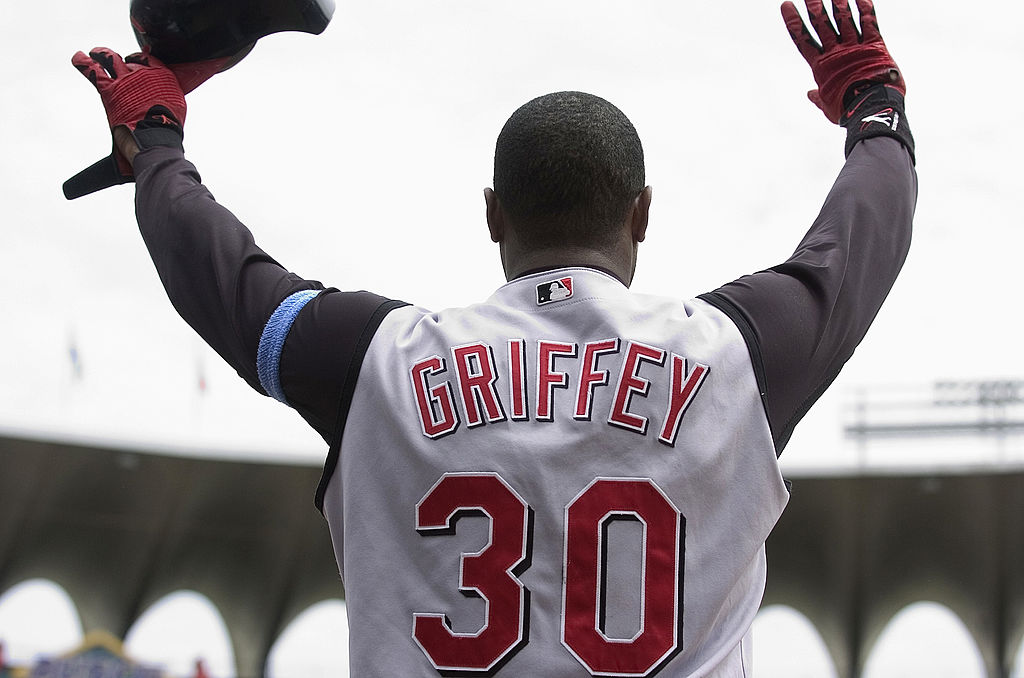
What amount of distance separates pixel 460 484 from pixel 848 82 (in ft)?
3.02

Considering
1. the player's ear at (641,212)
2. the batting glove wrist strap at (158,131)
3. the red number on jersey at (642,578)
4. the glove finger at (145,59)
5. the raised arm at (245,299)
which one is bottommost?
the red number on jersey at (642,578)

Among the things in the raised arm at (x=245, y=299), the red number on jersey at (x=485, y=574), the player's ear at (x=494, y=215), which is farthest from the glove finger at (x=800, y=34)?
the red number on jersey at (x=485, y=574)

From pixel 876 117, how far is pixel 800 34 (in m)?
0.23

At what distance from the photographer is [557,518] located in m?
1.24

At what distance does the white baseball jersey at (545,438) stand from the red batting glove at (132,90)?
0.27 metres

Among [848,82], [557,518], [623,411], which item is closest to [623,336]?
[623,411]

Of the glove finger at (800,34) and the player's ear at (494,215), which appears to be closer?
the player's ear at (494,215)

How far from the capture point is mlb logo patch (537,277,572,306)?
1367 mm

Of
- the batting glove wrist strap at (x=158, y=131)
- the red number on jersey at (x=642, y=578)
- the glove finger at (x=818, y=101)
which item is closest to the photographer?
the red number on jersey at (x=642, y=578)

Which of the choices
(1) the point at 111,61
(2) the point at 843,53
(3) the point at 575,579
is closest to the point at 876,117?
(2) the point at 843,53

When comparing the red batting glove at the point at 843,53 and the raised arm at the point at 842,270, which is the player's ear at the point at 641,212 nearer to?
the raised arm at the point at 842,270

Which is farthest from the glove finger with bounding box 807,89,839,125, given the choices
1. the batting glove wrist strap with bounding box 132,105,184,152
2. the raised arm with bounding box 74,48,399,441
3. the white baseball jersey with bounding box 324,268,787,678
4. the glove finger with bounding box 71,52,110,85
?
the glove finger with bounding box 71,52,110,85

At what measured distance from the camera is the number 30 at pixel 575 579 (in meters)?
1.21

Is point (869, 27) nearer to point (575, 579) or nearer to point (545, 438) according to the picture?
point (545, 438)
